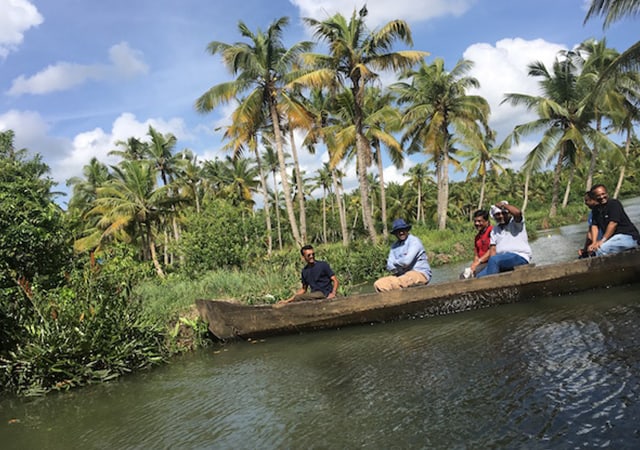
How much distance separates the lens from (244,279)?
507 inches

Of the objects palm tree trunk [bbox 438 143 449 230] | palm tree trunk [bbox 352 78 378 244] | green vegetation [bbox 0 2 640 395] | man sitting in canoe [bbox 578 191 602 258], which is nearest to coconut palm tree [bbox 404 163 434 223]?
green vegetation [bbox 0 2 640 395]

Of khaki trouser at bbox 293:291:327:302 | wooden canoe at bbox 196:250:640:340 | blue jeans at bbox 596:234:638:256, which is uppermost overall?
blue jeans at bbox 596:234:638:256

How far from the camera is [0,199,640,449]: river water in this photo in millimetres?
3559

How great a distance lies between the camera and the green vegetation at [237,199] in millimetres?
7078

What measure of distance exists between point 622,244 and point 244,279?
8983mm

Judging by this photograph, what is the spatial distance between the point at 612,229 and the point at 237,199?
112 ft

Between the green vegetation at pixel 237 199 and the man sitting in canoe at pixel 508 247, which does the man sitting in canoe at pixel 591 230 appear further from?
the green vegetation at pixel 237 199

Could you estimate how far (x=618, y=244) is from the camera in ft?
24.7

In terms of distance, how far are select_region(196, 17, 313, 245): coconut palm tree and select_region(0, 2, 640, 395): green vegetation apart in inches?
2.5

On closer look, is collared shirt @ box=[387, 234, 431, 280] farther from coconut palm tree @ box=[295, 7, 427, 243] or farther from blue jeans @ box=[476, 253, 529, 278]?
coconut palm tree @ box=[295, 7, 427, 243]

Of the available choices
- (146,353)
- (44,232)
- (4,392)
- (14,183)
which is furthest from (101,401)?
(14,183)

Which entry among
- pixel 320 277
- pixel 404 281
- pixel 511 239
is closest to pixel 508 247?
pixel 511 239

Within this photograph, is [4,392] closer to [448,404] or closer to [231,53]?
[448,404]

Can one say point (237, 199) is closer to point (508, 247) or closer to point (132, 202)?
point (132, 202)
